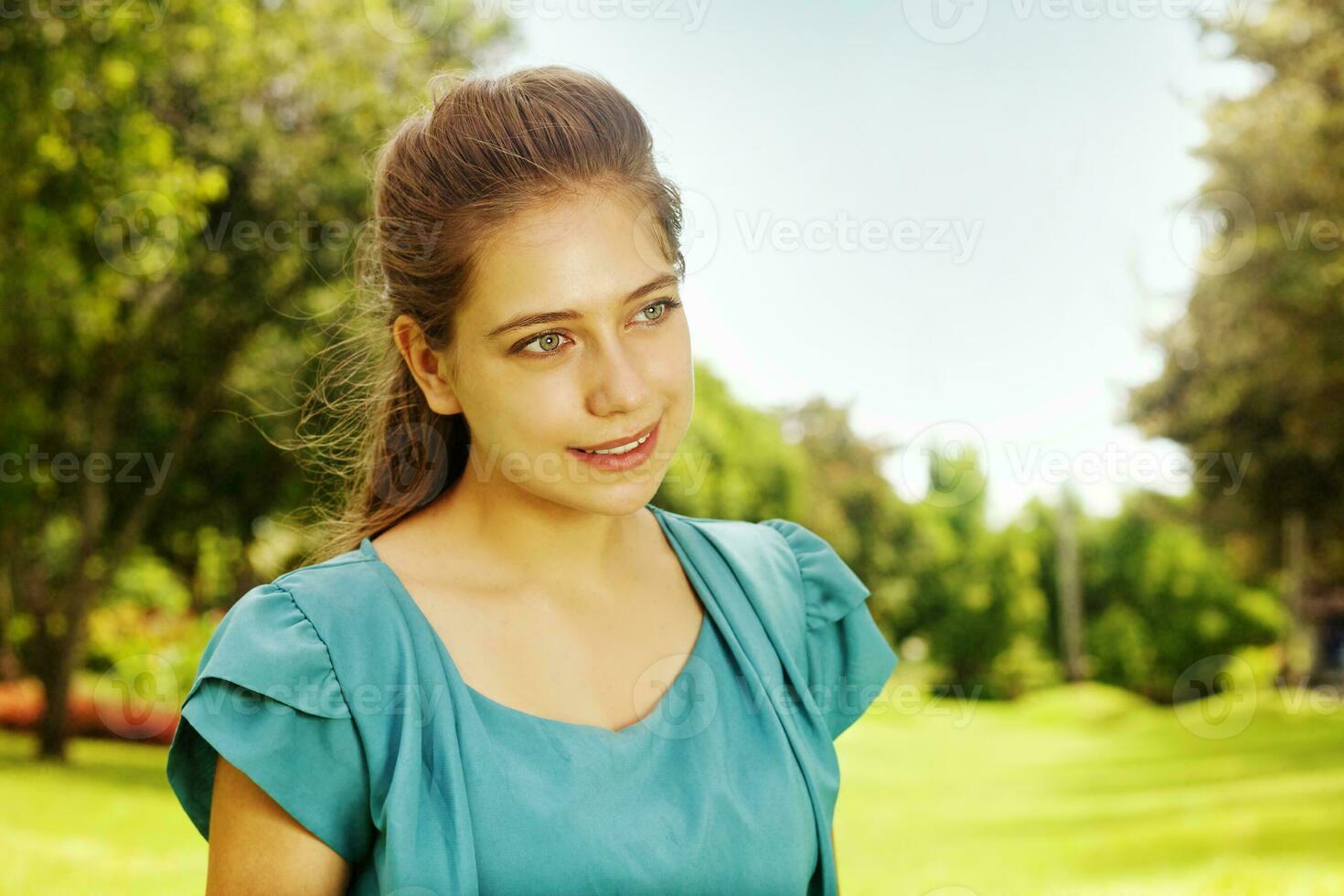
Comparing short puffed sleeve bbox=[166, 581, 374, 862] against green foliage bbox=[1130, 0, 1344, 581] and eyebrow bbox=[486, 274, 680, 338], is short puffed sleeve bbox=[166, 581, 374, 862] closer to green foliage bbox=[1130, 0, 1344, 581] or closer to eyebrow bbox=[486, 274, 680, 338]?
eyebrow bbox=[486, 274, 680, 338]

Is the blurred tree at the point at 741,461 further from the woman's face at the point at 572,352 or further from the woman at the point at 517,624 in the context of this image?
the woman's face at the point at 572,352

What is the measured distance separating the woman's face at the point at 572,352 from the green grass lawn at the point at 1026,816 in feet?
4.46

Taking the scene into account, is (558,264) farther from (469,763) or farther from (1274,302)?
(1274,302)

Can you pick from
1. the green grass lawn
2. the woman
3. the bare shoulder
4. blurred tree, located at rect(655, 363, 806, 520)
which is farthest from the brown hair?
blurred tree, located at rect(655, 363, 806, 520)

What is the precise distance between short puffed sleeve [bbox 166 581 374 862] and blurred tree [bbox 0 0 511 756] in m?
6.38

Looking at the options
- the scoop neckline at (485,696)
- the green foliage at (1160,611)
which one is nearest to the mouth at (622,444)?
the scoop neckline at (485,696)

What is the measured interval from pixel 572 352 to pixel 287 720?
73 centimetres

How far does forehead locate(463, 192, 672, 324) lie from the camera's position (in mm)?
2045

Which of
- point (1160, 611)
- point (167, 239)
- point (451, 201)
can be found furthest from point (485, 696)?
point (1160, 611)

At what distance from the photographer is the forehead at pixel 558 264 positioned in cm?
204

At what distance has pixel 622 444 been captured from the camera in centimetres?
212

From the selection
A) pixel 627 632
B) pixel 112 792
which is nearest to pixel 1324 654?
pixel 112 792

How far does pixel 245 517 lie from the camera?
54.7 ft

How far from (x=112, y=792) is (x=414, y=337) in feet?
42.4
